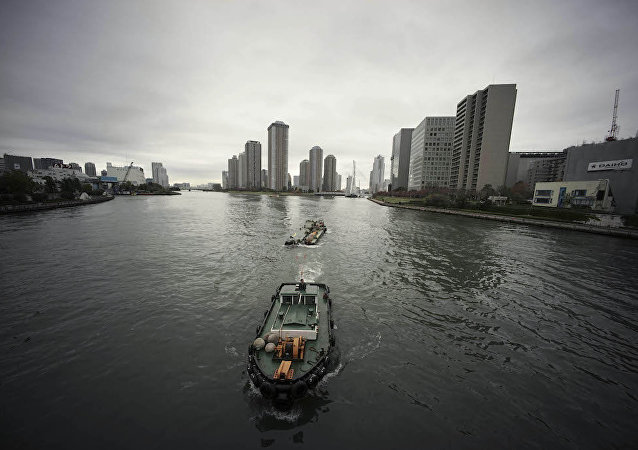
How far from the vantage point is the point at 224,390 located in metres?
14.7

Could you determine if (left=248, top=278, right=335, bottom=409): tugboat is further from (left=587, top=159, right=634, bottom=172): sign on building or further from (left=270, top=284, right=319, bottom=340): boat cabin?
(left=587, top=159, right=634, bottom=172): sign on building

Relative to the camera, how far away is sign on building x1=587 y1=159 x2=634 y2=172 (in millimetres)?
86938

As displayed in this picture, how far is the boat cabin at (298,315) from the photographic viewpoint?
1689cm

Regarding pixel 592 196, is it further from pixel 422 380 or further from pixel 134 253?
pixel 134 253

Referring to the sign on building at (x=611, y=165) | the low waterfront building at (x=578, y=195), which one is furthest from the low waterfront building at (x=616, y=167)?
Answer: the low waterfront building at (x=578, y=195)

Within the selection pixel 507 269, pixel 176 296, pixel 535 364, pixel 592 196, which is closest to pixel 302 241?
pixel 176 296

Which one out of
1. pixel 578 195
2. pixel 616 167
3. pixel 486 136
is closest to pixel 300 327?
pixel 578 195

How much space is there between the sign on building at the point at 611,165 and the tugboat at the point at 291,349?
130473mm

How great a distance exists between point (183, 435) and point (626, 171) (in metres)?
142

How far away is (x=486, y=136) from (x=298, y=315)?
17430 cm

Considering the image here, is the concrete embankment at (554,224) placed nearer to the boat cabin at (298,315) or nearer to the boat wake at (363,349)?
the boat wake at (363,349)

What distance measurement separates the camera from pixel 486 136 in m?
147

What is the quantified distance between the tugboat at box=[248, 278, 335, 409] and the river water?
4.65 feet

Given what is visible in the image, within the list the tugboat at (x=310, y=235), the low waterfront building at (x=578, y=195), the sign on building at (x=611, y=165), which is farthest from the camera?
the low waterfront building at (x=578, y=195)
